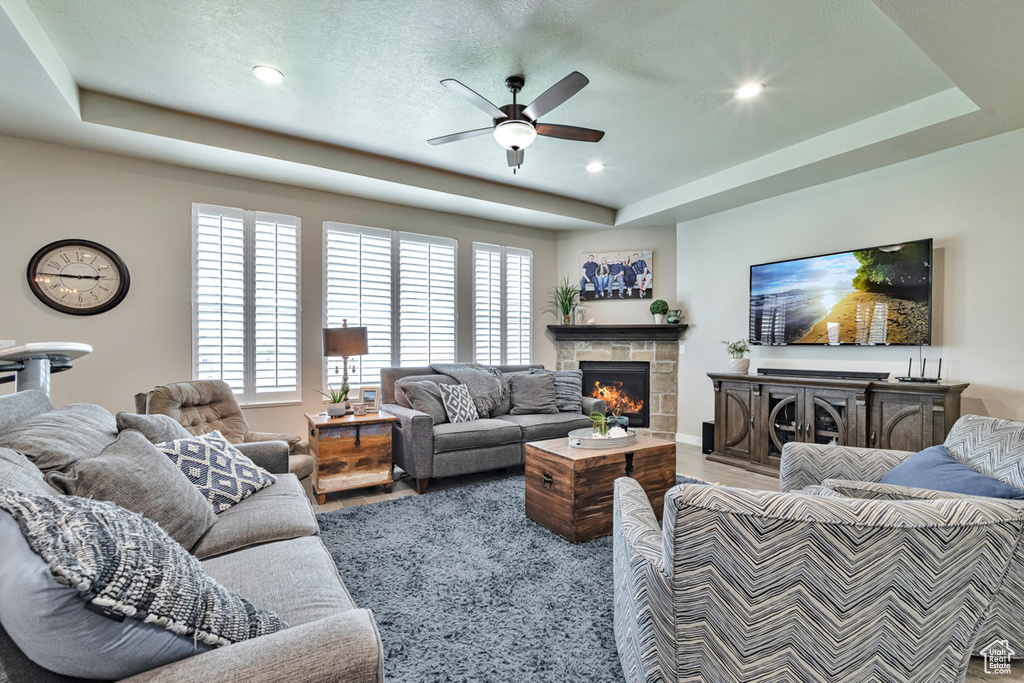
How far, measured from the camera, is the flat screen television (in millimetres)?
3574

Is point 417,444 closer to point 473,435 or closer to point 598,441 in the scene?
point 473,435

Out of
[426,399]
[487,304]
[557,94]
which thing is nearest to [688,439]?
[487,304]

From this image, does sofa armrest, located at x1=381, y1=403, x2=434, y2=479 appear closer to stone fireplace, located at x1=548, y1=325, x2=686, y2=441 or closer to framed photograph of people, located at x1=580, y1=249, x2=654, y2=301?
stone fireplace, located at x1=548, y1=325, x2=686, y2=441

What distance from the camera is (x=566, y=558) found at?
243 centimetres

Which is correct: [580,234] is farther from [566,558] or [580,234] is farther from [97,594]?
[97,594]

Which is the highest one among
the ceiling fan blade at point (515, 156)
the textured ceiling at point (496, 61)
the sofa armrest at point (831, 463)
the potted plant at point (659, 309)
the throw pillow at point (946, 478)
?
the textured ceiling at point (496, 61)

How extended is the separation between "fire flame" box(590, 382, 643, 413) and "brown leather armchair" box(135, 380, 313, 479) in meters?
3.65

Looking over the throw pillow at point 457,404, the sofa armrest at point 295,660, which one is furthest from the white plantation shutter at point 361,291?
the sofa armrest at point 295,660

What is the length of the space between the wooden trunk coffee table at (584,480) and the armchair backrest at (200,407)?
205 centimetres

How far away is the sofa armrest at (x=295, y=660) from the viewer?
0.76m

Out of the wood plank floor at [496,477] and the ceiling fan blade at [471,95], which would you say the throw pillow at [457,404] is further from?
the ceiling fan blade at [471,95]

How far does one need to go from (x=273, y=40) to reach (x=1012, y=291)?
16.4 feet

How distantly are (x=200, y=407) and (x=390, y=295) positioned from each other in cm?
207

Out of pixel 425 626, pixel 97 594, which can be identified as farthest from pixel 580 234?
pixel 97 594
